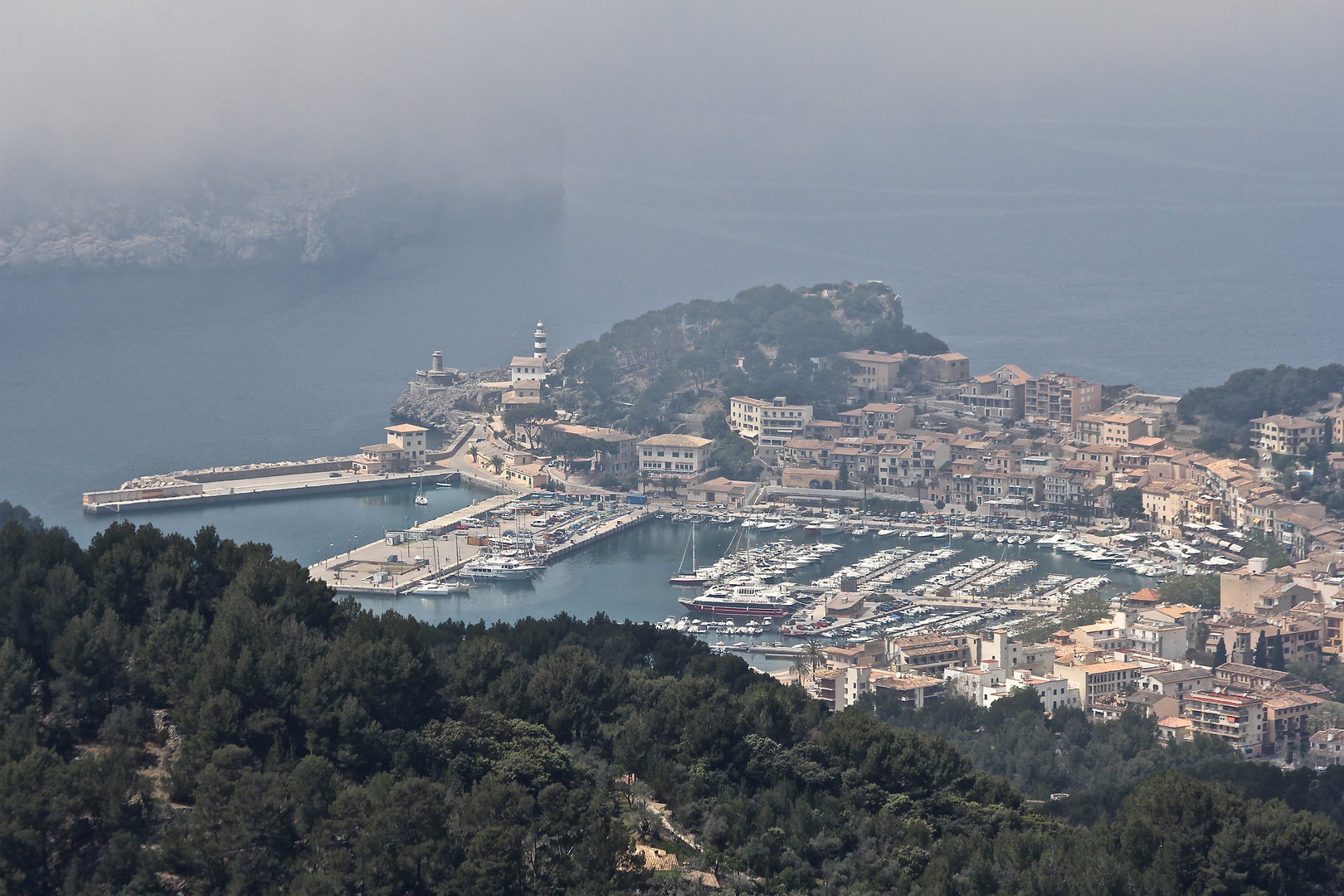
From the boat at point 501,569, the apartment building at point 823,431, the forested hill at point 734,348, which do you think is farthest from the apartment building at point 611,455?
the boat at point 501,569

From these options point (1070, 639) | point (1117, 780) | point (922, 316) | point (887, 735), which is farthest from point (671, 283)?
point (887, 735)

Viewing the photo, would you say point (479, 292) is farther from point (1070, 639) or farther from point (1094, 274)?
point (1070, 639)

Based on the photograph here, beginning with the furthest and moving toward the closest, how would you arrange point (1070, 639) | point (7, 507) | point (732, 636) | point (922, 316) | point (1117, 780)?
point (922, 316) → point (7, 507) → point (732, 636) → point (1070, 639) → point (1117, 780)

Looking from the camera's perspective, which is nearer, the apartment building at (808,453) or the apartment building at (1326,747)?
the apartment building at (1326,747)

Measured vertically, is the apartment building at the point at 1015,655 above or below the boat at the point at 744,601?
below

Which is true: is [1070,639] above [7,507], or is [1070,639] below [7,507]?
below

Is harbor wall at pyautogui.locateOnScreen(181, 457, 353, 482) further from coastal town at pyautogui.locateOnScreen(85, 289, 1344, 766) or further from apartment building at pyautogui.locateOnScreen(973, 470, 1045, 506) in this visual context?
apartment building at pyautogui.locateOnScreen(973, 470, 1045, 506)

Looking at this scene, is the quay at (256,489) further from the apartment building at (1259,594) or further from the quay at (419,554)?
the apartment building at (1259,594)
